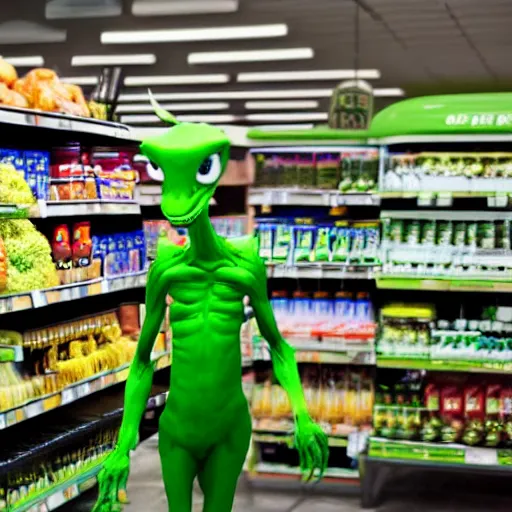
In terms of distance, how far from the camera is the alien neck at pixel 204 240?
1.87 m

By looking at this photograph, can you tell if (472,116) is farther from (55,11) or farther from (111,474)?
(55,11)

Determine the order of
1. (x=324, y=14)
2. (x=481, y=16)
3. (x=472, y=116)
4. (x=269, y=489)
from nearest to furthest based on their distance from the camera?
(x=472, y=116), (x=269, y=489), (x=481, y=16), (x=324, y=14)

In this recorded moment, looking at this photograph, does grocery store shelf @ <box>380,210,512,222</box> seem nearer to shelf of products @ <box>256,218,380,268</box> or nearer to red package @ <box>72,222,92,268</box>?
shelf of products @ <box>256,218,380,268</box>

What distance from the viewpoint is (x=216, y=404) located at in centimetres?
195

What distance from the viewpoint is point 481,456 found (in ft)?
12.1

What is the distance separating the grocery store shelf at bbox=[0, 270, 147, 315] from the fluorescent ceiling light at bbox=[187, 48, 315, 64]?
3.39 meters

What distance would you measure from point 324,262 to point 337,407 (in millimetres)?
765

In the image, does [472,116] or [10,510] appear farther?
[472,116]

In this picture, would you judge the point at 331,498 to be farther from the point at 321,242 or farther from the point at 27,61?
the point at 27,61

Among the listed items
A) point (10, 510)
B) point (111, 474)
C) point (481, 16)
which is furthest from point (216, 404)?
point (481, 16)

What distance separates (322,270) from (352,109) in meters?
0.82

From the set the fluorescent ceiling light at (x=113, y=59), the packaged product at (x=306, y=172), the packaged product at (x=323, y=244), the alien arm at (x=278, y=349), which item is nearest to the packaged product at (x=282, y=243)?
the packaged product at (x=323, y=244)

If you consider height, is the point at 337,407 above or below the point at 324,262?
below

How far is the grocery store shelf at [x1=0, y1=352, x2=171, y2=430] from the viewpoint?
9.00 ft
